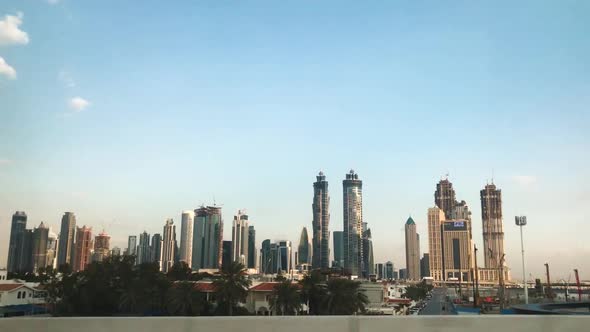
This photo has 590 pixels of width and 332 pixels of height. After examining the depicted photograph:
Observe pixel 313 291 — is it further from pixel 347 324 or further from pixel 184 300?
pixel 347 324

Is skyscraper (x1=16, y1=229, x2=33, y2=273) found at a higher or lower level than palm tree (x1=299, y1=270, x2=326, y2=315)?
higher

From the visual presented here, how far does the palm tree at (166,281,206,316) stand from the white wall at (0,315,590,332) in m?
54.4

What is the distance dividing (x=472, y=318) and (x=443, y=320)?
1.18 feet

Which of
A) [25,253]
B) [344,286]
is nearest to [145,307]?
[344,286]

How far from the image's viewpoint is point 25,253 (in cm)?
19725

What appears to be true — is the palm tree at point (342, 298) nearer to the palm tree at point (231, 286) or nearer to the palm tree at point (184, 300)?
the palm tree at point (231, 286)

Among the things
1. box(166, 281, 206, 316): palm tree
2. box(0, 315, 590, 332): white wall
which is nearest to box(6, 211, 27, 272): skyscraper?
box(166, 281, 206, 316): palm tree

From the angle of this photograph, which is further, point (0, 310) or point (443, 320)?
point (0, 310)

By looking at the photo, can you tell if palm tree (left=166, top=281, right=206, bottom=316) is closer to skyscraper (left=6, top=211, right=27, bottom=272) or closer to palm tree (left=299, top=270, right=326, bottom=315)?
palm tree (left=299, top=270, right=326, bottom=315)

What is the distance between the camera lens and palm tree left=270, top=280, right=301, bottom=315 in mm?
59625

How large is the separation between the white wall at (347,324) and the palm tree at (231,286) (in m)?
54.6

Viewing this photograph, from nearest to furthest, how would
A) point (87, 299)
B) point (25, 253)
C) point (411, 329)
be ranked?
point (411, 329) → point (87, 299) → point (25, 253)

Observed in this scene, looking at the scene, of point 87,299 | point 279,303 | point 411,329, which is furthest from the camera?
point 87,299

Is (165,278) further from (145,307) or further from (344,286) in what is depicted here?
(344,286)
